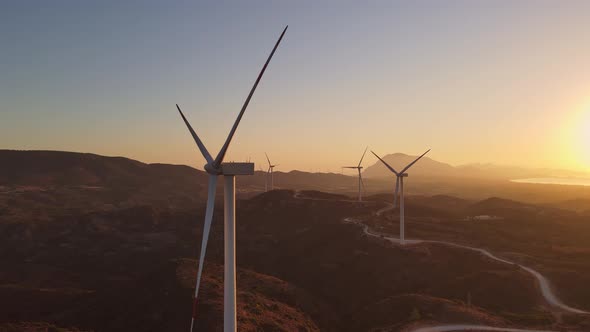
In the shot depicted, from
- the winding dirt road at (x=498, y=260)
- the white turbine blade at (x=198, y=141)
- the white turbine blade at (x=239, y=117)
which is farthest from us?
the winding dirt road at (x=498, y=260)

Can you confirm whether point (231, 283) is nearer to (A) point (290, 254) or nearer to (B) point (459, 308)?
(B) point (459, 308)

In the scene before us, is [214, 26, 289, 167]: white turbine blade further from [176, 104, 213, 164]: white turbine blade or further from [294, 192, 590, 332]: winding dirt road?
[294, 192, 590, 332]: winding dirt road

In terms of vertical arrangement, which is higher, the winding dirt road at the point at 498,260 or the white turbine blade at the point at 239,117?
the white turbine blade at the point at 239,117

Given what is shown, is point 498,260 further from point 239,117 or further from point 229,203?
point 239,117

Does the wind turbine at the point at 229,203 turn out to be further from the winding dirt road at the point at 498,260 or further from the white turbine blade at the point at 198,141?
the winding dirt road at the point at 498,260

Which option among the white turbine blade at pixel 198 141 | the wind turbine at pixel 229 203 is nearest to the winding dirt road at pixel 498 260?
the wind turbine at pixel 229 203

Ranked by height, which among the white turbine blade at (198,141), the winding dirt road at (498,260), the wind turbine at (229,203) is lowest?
the winding dirt road at (498,260)

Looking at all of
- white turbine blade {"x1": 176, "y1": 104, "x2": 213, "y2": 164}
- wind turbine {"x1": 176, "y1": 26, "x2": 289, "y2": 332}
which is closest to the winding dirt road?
wind turbine {"x1": 176, "y1": 26, "x2": 289, "y2": 332}

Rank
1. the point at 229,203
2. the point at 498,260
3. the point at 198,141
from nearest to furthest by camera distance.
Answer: the point at 229,203 < the point at 198,141 < the point at 498,260

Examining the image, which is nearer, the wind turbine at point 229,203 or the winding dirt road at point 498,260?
the wind turbine at point 229,203

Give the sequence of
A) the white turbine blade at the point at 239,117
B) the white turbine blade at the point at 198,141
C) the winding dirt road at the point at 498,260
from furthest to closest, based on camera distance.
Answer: the winding dirt road at the point at 498,260 < the white turbine blade at the point at 198,141 < the white turbine blade at the point at 239,117

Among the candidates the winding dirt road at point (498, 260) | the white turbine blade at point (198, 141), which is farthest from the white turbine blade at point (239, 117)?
the winding dirt road at point (498, 260)

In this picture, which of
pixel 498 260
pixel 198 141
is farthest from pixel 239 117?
pixel 498 260
